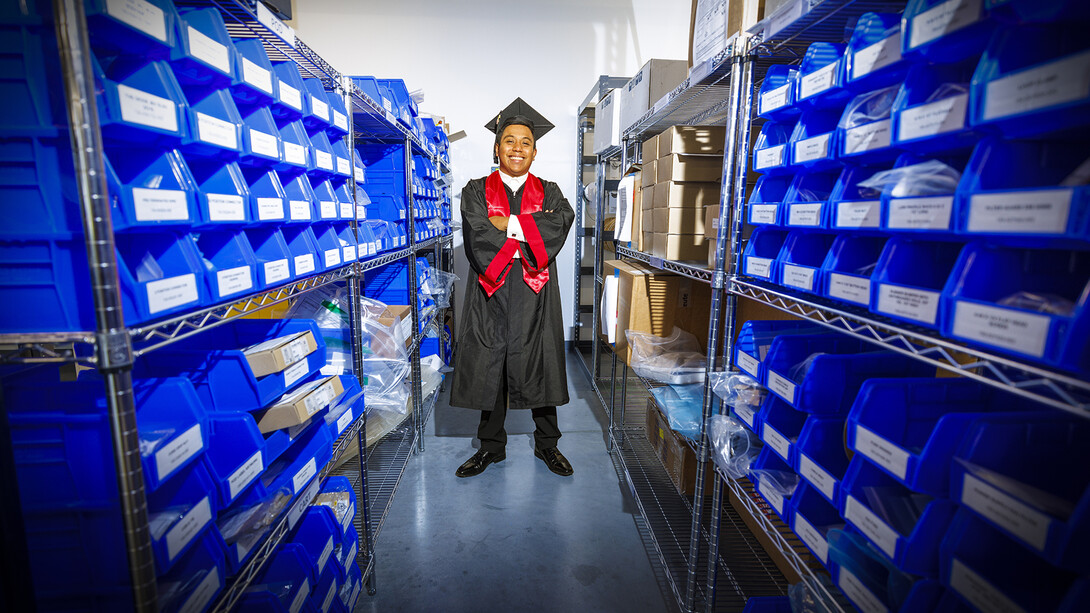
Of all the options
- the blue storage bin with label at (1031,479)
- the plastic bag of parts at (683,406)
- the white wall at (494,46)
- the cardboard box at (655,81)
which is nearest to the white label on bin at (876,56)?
the blue storage bin with label at (1031,479)

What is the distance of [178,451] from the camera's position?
854 mm

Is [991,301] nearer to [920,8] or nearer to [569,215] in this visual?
[920,8]

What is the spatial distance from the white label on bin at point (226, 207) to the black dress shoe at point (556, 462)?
210 cm

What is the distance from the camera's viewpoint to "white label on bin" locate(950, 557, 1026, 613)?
0.66 meters

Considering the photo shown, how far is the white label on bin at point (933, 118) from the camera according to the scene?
29.0 inches

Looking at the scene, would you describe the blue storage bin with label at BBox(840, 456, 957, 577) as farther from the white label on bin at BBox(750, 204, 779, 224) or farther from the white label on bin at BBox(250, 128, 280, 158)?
the white label on bin at BBox(250, 128, 280, 158)

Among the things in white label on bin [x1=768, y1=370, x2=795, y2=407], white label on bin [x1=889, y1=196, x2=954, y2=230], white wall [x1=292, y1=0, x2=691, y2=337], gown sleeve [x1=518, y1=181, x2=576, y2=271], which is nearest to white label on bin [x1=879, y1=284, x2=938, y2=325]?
white label on bin [x1=889, y1=196, x2=954, y2=230]

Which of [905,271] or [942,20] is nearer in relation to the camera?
[942,20]

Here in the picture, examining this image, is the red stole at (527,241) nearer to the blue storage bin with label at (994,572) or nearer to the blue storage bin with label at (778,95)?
the blue storage bin with label at (778,95)

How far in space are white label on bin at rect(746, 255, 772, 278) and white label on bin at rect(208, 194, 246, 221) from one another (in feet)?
4.12

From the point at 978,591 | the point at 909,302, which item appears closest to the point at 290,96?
the point at 909,302

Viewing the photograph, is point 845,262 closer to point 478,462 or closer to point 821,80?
point 821,80

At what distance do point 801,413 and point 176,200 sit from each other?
150 centimetres

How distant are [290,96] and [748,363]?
4.65 feet
